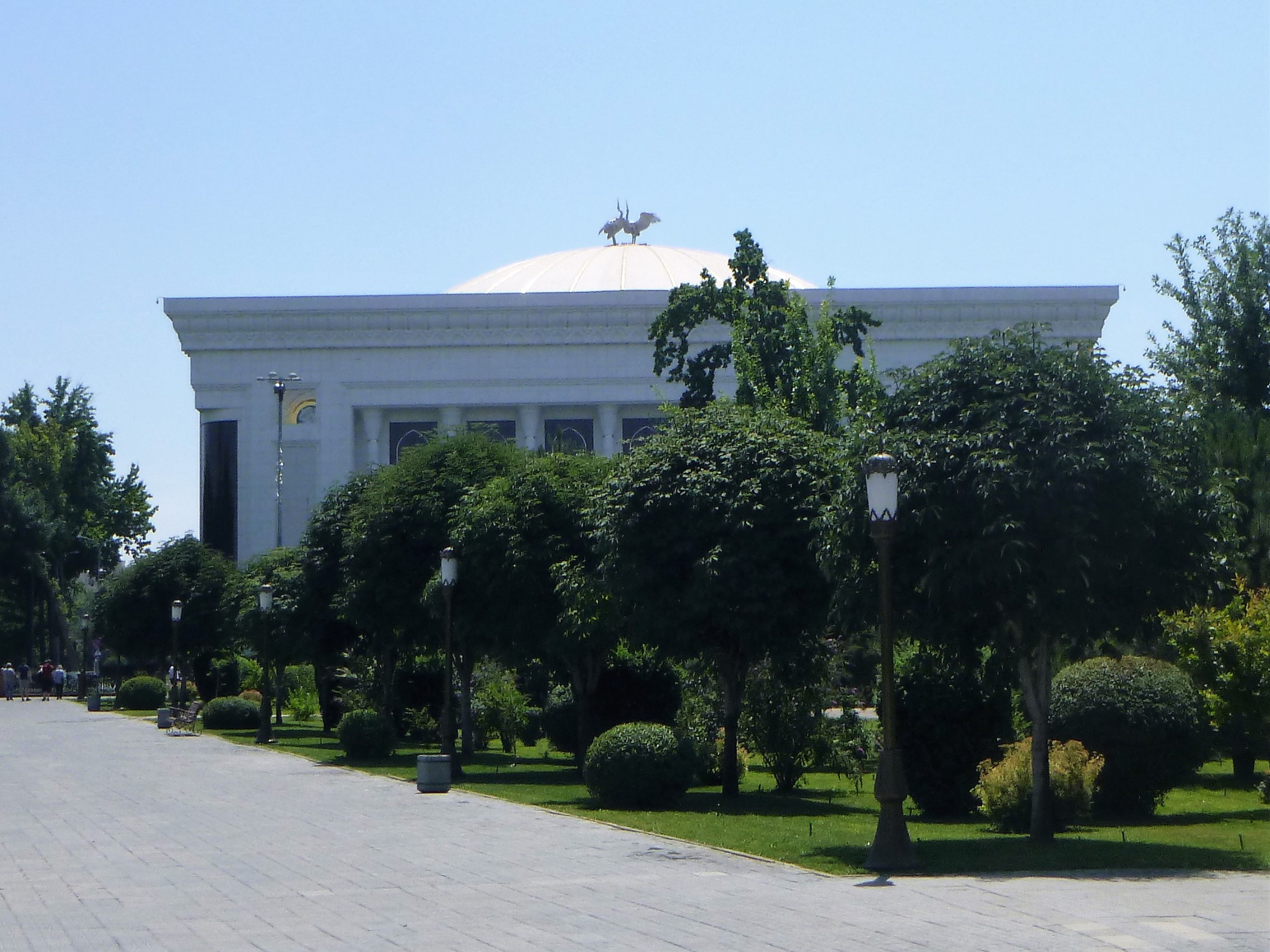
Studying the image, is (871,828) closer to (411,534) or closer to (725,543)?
(725,543)

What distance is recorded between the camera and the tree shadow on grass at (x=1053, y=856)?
13.8 m

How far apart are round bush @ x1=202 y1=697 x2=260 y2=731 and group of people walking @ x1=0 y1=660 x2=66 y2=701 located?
94.5 ft

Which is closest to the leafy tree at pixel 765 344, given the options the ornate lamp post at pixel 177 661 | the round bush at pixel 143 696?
the ornate lamp post at pixel 177 661

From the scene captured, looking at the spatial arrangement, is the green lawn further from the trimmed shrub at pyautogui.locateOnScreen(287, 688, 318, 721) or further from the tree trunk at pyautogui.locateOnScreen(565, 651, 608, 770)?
the trimmed shrub at pyautogui.locateOnScreen(287, 688, 318, 721)

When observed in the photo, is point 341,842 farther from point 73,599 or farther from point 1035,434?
point 73,599

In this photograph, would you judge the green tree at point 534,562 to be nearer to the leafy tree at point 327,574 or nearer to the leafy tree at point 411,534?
the leafy tree at point 411,534

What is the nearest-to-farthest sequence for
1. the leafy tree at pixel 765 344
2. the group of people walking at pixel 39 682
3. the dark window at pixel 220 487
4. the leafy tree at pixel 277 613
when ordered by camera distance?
the leafy tree at pixel 765 344 → the leafy tree at pixel 277 613 → the group of people walking at pixel 39 682 → the dark window at pixel 220 487

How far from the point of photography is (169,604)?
5575cm

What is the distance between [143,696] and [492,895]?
46248 millimetres

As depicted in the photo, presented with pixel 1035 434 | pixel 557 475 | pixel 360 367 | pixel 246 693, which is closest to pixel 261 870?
pixel 1035 434

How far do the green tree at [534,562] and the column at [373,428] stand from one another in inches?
2162

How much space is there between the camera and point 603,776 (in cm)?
2044

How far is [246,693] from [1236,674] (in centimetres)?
3974

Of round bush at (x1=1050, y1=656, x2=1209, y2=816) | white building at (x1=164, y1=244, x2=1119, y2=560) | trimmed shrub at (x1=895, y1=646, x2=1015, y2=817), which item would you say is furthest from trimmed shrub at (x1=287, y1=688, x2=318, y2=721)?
round bush at (x1=1050, y1=656, x2=1209, y2=816)
